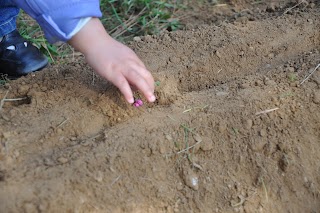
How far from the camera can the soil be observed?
5.15ft

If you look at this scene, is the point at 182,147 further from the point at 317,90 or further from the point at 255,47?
the point at 255,47

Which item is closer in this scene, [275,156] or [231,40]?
[275,156]

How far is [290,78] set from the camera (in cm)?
201

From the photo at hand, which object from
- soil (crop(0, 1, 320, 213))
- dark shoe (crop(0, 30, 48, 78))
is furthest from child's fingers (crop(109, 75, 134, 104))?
dark shoe (crop(0, 30, 48, 78))

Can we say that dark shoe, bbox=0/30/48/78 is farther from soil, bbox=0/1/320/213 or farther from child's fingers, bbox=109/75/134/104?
child's fingers, bbox=109/75/134/104

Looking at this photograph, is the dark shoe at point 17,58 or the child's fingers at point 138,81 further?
the dark shoe at point 17,58

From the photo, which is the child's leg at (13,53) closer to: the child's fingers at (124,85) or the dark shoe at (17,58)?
the dark shoe at (17,58)

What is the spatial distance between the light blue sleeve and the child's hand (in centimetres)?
4

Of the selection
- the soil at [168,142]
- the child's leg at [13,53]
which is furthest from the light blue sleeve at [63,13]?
the child's leg at [13,53]

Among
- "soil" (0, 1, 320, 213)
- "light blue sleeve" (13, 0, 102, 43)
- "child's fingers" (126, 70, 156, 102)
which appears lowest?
"soil" (0, 1, 320, 213)

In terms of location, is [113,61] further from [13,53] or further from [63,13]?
[13,53]

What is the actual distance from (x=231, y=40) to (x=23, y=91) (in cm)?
111

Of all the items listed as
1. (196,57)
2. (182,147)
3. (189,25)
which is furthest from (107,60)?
(189,25)

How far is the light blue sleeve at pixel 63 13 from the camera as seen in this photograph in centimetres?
164
